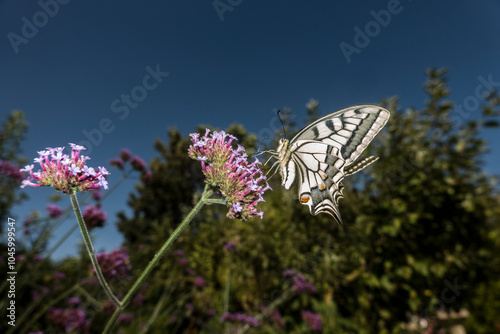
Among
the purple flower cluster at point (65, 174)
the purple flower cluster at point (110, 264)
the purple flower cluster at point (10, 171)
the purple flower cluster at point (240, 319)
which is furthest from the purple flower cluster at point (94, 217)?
the purple flower cluster at point (65, 174)

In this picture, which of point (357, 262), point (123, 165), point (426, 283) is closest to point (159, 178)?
point (123, 165)

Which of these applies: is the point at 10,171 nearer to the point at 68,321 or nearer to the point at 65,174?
the point at 68,321

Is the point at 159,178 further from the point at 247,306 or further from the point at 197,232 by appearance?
the point at 247,306

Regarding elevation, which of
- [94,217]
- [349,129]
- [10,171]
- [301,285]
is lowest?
[10,171]

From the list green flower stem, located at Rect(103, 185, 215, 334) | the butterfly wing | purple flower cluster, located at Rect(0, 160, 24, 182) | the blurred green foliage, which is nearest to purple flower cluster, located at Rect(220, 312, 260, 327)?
the blurred green foliage

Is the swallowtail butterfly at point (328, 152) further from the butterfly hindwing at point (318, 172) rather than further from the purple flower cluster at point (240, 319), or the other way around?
the purple flower cluster at point (240, 319)

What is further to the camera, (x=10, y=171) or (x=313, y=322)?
(x=10, y=171)

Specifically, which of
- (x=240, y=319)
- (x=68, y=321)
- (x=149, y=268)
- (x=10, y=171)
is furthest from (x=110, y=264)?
(x=10, y=171)
